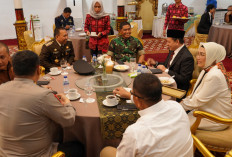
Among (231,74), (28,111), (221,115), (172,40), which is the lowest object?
(231,74)

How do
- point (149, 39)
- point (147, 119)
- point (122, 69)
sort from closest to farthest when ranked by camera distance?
point (147, 119) < point (122, 69) < point (149, 39)

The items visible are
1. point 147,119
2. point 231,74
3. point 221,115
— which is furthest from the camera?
point 231,74

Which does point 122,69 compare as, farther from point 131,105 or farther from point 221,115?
point 221,115

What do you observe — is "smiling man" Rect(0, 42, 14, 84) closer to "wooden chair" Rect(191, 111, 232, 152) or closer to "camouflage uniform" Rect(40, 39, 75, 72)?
"camouflage uniform" Rect(40, 39, 75, 72)

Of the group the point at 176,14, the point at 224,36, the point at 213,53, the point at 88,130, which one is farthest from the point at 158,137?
the point at 224,36

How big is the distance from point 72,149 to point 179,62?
71.4 inches

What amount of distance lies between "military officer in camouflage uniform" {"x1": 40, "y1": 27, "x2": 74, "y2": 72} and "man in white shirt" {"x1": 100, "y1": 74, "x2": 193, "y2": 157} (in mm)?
2437

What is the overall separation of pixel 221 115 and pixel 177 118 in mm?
1067

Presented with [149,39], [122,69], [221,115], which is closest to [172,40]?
[122,69]

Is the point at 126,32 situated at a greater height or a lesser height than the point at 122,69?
greater

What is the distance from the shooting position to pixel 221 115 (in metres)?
1.99

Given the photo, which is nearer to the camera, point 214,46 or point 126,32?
point 214,46

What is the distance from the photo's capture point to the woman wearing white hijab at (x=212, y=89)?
189 cm

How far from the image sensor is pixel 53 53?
3.41 metres
